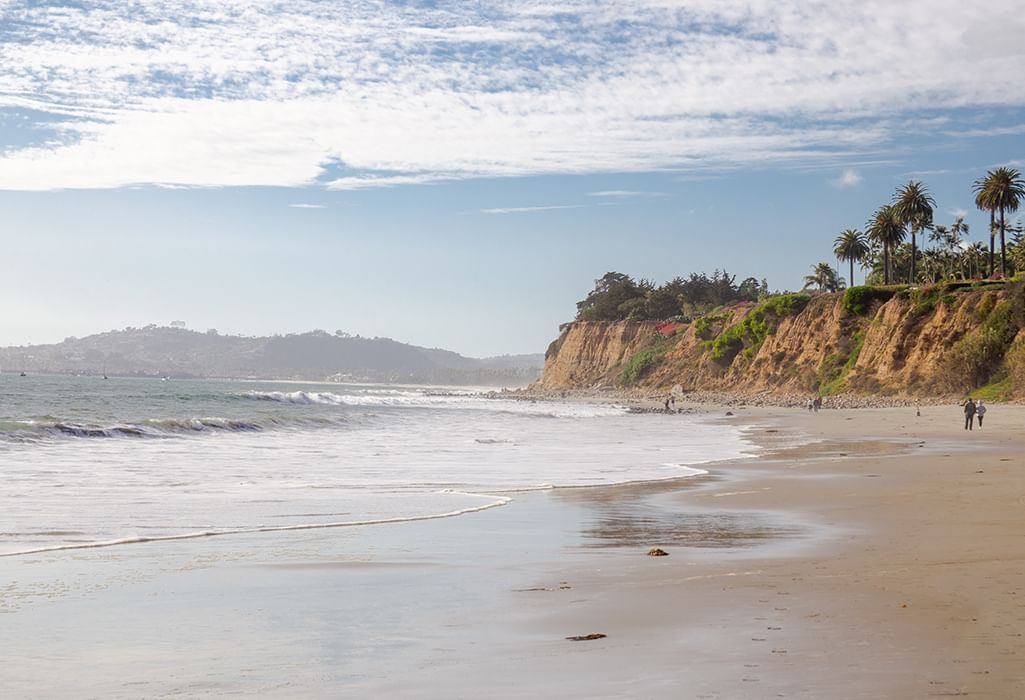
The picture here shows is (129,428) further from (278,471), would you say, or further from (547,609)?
(547,609)

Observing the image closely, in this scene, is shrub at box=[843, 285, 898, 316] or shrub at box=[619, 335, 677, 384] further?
shrub at box=[619, 335, 677, 384]

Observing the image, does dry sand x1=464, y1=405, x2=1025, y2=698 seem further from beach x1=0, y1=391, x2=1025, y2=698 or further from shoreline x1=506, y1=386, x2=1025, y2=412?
shoreline x1=506, y1=386, x2=1025, y2=412

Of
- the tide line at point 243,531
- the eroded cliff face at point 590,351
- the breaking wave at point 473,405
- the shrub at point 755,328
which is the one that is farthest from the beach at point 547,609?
the eroded cliff face at point 590,351

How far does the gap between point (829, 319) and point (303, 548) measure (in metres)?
75.2

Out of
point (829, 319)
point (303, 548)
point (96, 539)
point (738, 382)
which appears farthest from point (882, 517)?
point (738, 382)

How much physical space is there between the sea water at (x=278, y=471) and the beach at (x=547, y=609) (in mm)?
1381

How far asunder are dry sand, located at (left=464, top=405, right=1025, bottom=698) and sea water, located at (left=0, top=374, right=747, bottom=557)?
16.0ft

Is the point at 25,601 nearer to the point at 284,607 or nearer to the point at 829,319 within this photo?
the point at 284,607

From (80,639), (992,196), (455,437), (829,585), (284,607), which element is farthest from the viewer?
(992,196)

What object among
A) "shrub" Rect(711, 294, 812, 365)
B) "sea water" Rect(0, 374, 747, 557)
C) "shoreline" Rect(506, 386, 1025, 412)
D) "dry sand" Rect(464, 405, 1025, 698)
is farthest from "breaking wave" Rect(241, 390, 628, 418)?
"dry sand" Rect(464, 405, 1025, 698)

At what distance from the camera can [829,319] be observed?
7994 centimetres

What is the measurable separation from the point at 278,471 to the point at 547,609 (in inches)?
544

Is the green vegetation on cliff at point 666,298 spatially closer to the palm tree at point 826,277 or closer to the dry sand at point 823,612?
the palm tree at point 826,277

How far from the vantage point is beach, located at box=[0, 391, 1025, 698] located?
5.21 m
